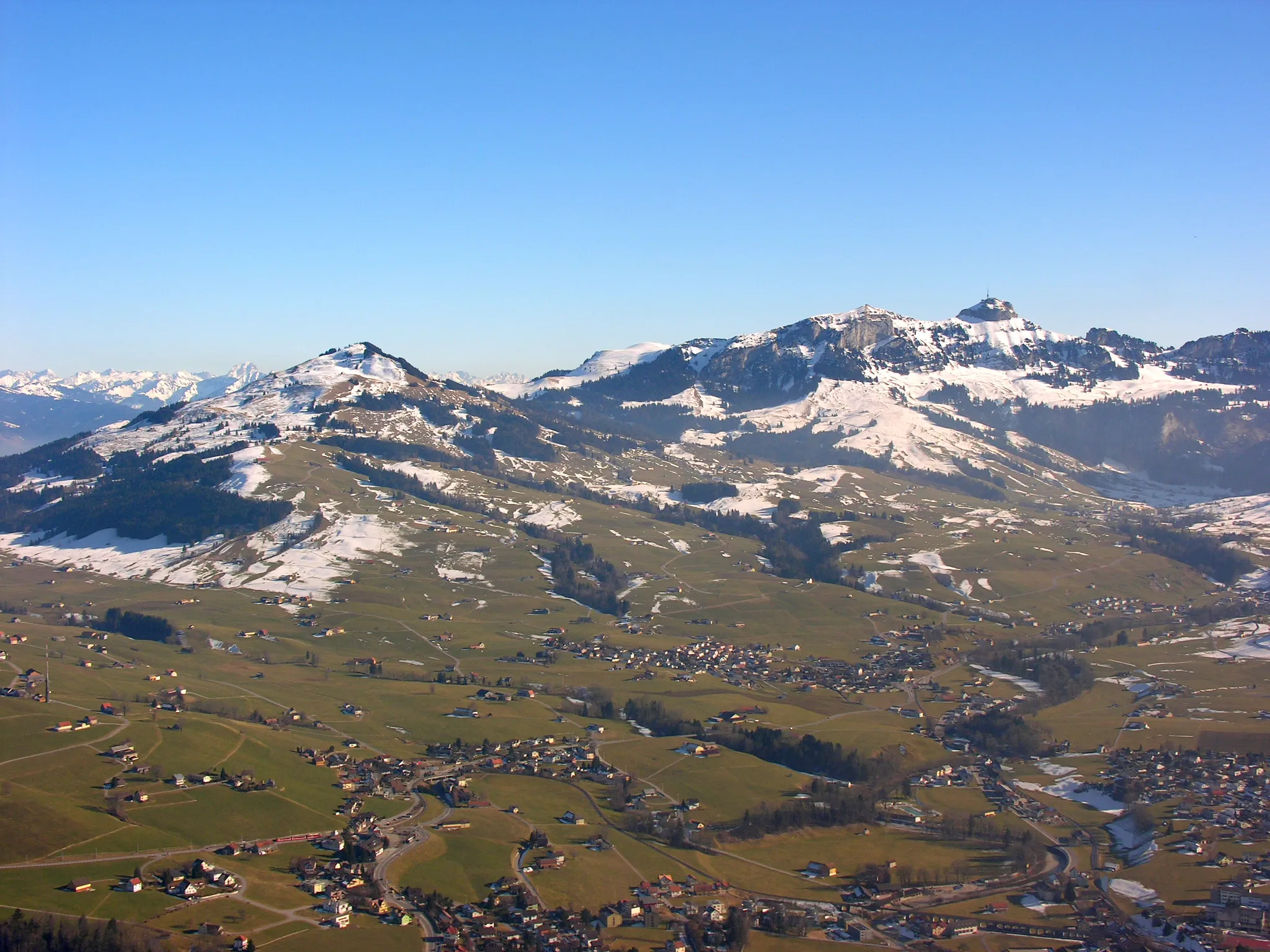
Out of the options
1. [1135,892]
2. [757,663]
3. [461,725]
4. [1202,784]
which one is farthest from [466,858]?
[757,663]

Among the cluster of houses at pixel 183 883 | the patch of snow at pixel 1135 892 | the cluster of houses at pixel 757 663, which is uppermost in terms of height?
the cluster of houses at pixel 183 883

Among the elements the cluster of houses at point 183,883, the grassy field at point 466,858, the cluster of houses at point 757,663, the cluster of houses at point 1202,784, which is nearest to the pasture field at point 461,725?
the grassy field at point 466,858

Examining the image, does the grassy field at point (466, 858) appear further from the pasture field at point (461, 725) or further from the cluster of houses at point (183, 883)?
the cluster of houses at point (183, 883)

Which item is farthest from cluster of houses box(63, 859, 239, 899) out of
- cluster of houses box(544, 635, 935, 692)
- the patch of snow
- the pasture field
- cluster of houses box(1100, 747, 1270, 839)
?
cluster of houses box(1100, 747, 1270, 839)

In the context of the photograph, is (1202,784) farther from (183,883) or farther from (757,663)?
(183,883)

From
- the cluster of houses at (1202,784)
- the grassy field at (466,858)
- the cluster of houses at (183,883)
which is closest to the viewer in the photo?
the cluster of houses at (183,883)

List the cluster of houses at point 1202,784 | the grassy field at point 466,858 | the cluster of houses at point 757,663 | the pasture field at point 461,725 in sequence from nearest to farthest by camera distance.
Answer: the grassy field at point 466,858, the pasture field at point 461,725, the cluster of houses at point 1202,784, the cluster of houses at point 757,663

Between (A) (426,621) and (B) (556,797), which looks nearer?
(B) (556,797)

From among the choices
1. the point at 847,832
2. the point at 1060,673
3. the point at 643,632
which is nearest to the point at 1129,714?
the point at 1060,673

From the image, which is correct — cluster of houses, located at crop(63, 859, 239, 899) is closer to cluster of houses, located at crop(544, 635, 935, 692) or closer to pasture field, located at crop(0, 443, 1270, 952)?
pasture field, located at crop(0, 443, 1270, 952)

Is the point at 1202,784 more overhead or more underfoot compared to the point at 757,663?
more underfoot

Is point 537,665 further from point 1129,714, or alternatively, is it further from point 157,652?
point 1129,714
